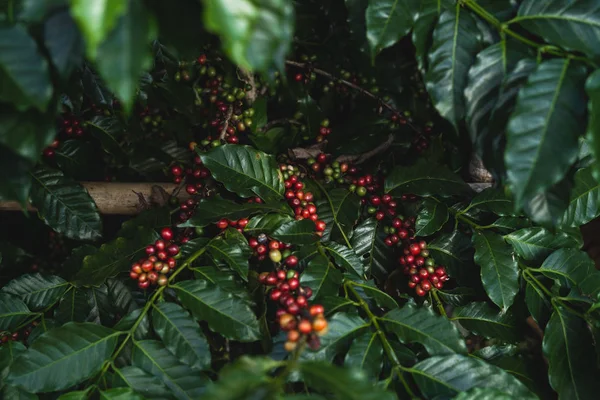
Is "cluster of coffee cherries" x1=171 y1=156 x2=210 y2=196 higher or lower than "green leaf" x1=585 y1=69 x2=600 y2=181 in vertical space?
lower

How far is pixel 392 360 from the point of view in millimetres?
855

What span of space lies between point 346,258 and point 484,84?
1.45 feet

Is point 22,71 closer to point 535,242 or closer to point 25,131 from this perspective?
point 25,131

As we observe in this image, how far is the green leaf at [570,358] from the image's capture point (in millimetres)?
969

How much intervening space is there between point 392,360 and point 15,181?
2.12 ft

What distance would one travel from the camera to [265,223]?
106 cm

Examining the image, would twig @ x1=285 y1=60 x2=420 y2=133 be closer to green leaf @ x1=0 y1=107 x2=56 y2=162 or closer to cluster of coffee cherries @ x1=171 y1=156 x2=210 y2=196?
cluster of coffee cherries @ x1=171 y1=156 x2=210 y2=196

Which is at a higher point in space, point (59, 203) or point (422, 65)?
point (422, 65)

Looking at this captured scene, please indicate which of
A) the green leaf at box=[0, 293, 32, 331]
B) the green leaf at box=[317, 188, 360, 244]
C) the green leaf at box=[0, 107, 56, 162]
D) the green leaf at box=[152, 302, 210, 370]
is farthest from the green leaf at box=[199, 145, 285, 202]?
the green leaf at box=[0, 293, 32, 331]

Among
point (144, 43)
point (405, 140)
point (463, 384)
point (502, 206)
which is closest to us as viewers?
point (144, 43)

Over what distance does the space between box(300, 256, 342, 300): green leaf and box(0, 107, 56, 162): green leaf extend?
50 cm

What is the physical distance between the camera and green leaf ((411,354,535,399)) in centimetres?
81

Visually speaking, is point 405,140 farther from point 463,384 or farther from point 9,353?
point 9,353

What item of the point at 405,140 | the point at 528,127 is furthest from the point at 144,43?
the point at 405,140
